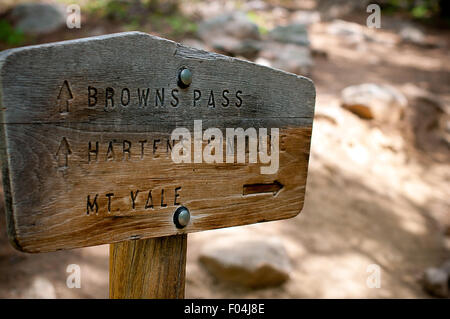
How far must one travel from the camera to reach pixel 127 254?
1251 millimetres

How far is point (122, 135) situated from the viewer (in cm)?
103

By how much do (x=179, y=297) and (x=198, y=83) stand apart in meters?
0.66

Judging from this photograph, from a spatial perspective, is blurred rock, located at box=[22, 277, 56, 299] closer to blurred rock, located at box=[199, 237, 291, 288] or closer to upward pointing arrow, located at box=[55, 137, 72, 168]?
blurred rock, located at box=[199, 237, 291, 288]

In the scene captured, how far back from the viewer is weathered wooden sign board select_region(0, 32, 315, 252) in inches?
35.4

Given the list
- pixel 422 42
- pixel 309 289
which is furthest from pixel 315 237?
pixel 422 42

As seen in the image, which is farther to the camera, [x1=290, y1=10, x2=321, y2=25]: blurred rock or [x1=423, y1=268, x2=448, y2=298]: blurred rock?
[x1=290, y1=10, x2=321, y2=25]: blurred rock

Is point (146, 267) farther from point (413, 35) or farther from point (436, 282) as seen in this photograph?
point (413, 35)

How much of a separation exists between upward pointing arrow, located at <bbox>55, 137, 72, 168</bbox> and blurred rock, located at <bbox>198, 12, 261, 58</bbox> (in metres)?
5.31

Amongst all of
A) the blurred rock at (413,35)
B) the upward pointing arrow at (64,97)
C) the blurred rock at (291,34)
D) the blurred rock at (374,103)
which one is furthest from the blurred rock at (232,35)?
the upward pointing arrow at (64,97)

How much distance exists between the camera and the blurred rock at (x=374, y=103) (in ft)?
16.1

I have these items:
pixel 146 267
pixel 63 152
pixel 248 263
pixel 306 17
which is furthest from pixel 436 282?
pixel 306 17

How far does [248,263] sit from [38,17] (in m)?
6.62

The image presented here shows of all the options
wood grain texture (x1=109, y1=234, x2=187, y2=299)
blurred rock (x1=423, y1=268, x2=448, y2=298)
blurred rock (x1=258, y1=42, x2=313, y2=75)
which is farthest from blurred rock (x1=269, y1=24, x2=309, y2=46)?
wood grain texture (x1=109, y1=234, x2=187, y2=299)

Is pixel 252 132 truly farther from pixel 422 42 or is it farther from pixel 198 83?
pixel 422 42
